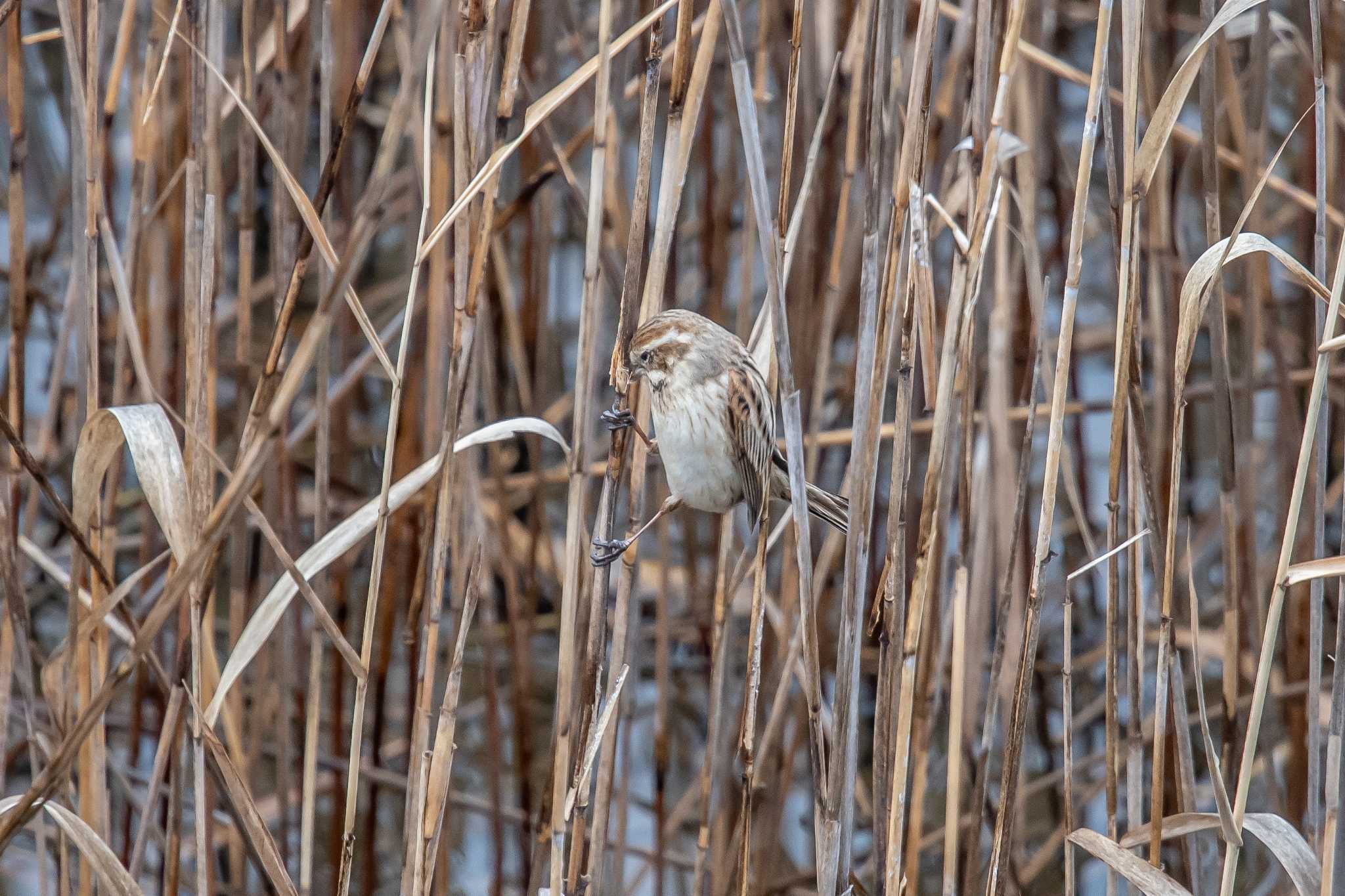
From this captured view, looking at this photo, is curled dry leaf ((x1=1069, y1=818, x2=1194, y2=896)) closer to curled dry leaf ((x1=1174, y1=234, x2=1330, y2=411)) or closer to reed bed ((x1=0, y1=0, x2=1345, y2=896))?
reed bed ((x1=0, y1=0, x2=1345, y2=896))

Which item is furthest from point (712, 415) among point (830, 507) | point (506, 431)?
point (506, 431)

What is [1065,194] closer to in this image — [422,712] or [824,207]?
[824,207]

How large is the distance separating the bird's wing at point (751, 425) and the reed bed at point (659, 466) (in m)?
0.07

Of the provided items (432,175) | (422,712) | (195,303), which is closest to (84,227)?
(195,303)

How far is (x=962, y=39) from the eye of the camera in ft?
9.86

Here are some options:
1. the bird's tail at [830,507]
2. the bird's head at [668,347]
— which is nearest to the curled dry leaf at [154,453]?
the bird's head at [668,347]

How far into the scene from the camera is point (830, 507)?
2406mm

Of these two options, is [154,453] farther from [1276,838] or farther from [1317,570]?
[1276,838]

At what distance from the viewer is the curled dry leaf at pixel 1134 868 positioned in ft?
6.06

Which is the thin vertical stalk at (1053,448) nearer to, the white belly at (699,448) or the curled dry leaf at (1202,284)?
the curled dry leaf at (1202,284)

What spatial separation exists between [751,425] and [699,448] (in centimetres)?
11

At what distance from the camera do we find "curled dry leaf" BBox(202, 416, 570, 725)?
5.87ft

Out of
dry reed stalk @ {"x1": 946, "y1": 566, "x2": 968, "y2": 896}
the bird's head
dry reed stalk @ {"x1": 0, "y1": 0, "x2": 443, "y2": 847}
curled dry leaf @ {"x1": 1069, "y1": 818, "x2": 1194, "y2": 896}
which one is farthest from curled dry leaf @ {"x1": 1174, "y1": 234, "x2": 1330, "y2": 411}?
dry reed stalk @ {"x1": 0, "y1": 0, "x2": 443, "y2": 847}

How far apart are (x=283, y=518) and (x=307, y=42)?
1.17 meters
